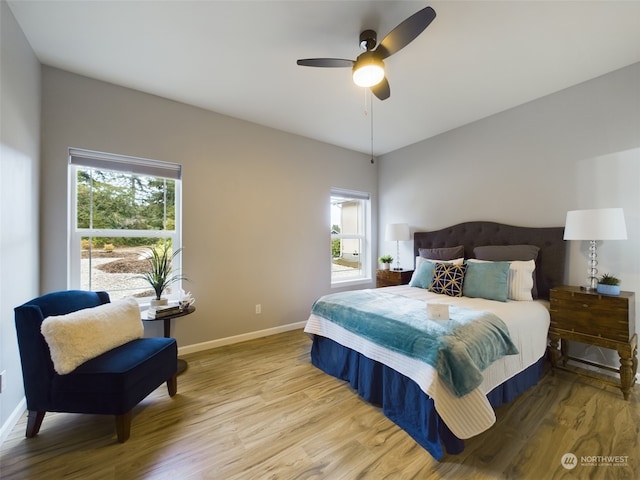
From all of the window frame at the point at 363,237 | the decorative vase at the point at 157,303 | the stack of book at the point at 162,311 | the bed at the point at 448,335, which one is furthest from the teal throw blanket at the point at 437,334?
the window frame at the point at 363,237

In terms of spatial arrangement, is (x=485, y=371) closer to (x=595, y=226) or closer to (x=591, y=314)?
(x=591, y=314)

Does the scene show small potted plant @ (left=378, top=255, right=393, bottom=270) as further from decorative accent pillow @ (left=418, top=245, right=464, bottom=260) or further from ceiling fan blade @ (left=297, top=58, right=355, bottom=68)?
ceiling fan blade @ (left=297, top=58, right=355, bottom=68)

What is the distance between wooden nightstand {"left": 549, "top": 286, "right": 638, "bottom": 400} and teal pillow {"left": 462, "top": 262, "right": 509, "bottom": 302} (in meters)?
0.37

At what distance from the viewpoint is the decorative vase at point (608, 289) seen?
203 cm

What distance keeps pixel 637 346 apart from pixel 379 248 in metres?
2.96

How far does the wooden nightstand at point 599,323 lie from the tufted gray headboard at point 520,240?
13.2 inches

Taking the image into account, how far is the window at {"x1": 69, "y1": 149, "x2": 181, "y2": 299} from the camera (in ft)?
7.80

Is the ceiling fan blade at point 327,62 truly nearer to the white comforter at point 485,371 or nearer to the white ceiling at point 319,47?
the white ceiling at point 319,47

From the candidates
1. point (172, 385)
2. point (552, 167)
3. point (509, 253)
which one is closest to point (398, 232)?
point (509, 253)

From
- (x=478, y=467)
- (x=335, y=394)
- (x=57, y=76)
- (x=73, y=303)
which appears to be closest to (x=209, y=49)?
(x=57, y=76)

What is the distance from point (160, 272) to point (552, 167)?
3978mm

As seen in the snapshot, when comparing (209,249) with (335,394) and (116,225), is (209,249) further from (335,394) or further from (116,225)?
(335,394)

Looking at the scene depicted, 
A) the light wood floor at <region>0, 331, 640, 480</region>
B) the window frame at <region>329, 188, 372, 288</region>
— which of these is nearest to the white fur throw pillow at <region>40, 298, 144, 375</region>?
the light wood floor at <region>0, 331, 640, 480</region>

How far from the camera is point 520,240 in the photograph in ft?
9.22
